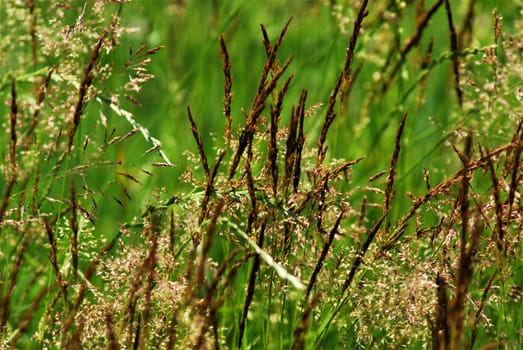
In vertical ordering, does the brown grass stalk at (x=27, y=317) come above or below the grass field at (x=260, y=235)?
below

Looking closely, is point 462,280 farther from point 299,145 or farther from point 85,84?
point 85,84

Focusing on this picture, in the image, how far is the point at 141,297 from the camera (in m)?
2.14

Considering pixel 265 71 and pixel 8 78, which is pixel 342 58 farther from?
pixel 265 71

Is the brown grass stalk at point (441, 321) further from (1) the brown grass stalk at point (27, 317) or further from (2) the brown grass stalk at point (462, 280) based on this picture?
(1) the brown grass stalk at point (27, 317)

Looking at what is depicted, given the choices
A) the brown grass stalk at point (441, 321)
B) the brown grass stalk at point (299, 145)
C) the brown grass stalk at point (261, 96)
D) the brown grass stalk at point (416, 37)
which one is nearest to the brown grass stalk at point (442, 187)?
the brown grass stalk at point (441, 321)

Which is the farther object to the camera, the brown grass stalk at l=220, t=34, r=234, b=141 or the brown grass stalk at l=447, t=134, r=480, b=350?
the brown grass stalk at l=220, t=34, r=234, b=141

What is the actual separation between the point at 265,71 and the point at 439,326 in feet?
2.16

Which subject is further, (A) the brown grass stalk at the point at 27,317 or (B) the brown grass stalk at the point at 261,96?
(B) the brown grass stalk at the point at 261,96

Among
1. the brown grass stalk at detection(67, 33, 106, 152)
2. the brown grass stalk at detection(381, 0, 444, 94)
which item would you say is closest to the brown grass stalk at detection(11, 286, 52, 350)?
the brown grass stalk at detection(67, 33, 106, 152)

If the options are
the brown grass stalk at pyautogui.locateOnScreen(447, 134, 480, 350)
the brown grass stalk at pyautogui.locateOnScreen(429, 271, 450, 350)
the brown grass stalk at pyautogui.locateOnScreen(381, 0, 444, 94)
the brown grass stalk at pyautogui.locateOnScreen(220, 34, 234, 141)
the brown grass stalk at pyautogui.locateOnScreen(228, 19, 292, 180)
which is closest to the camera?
the brown grass stalk at pyautogui.locateOnScreen(447, 134, 480, 350)

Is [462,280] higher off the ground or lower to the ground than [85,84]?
lower

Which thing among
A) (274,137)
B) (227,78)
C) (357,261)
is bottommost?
(357,261)

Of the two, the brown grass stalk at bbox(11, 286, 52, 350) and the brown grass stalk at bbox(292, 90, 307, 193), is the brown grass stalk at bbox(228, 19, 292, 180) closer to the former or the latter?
the brown grass stalk at bbox(292, 90, 307, 193)

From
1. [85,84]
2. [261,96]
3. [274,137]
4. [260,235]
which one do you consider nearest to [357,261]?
[260,235]
